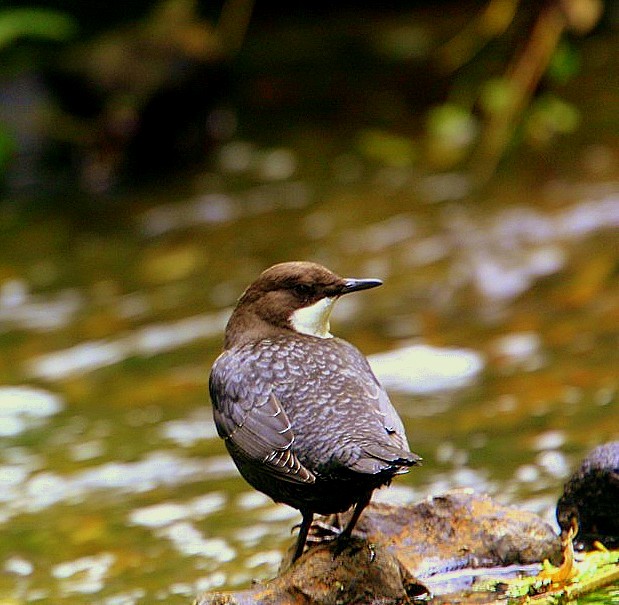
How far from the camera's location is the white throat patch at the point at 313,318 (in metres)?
4.24

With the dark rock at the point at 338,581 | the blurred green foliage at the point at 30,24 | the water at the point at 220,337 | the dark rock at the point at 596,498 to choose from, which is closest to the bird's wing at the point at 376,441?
the dark rock at the point at 338,581

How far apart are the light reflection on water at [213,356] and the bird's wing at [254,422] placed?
83 cm

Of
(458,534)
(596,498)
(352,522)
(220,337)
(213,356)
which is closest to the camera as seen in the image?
(352,522)

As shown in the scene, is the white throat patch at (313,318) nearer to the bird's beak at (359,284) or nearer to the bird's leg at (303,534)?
the bird's beak at (359,284)

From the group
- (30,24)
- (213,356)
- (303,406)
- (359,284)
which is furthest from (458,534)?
(30,24)

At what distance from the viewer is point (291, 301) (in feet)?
13.9

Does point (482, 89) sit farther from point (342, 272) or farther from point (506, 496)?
point (506, 496)

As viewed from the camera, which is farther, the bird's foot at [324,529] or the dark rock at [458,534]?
the bird's foot at [324,529]

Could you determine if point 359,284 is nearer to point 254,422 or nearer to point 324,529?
point 254,422

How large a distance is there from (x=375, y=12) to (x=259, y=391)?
1039 cm

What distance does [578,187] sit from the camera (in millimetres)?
9047

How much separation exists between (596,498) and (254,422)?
3.97 feet

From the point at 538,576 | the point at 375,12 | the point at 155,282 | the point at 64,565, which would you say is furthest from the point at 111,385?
the point at 375,12

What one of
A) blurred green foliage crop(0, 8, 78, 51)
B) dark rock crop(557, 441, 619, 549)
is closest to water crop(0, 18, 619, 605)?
dark rock crop(557, 441, 619, 549)
